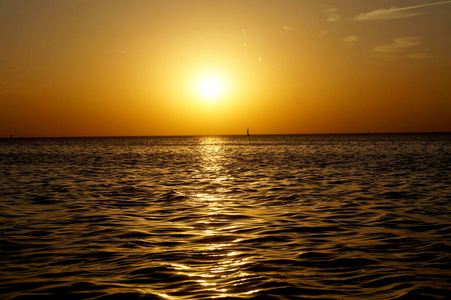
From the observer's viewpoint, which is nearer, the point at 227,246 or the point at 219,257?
the point at 219,257

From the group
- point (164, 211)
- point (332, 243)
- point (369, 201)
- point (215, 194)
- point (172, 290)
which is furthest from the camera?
point (215, 194)

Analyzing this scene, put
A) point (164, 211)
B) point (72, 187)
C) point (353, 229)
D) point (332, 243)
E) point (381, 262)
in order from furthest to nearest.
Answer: point (72, 187), point (164, 211), point (353, 229), point (332, 243), point (381, 262)

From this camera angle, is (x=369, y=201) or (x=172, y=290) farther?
(x=369, y=201)

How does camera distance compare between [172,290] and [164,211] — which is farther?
[164,211]

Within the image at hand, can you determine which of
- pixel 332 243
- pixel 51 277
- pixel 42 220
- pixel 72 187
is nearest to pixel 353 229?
pixel 332 243

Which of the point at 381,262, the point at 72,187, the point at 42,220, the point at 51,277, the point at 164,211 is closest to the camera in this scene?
the point at 51,277

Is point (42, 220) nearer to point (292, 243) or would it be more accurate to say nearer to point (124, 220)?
point (124, 220)

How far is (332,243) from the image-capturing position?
39.6 ft

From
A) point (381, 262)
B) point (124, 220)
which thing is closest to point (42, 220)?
point (124, 220)

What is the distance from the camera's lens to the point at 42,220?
1575 cm

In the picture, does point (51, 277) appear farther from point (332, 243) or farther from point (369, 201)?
point (369, 201)

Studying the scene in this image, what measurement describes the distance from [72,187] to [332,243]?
19567 mm

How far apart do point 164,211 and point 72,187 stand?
11627mm

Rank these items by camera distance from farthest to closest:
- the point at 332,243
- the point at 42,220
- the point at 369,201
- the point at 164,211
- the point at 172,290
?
the point at 369,201 → the point at 164,211 → the point at 42,220 → the point at 332,243 → the point at 172,290
